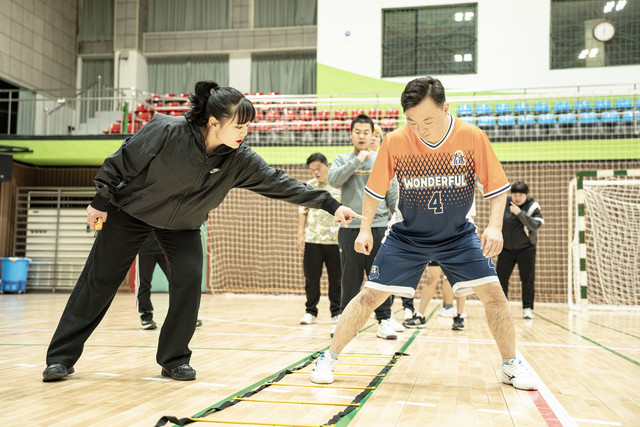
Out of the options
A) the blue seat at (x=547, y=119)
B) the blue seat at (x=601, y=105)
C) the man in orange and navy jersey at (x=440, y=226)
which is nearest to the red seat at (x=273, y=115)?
the blue seat at (x=547, y=119)

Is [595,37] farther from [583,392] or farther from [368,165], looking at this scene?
[583,392]

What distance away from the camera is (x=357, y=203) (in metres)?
5.43

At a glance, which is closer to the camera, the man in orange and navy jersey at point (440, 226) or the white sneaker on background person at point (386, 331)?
the man in orange and navy jersey at point (440, 226)

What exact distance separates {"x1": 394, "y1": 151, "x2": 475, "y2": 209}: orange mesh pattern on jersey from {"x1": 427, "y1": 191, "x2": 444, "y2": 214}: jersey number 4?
0.7 inches

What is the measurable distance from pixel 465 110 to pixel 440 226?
40.6 ft

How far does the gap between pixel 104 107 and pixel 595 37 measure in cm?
1492

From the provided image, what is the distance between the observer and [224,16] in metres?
20.3

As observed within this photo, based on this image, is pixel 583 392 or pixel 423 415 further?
pixel 583 392

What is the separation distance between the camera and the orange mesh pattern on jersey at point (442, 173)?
319 centimetres

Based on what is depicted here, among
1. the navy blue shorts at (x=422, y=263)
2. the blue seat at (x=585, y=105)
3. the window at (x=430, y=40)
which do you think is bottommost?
the navy blue shorts at (x=422, y=263)

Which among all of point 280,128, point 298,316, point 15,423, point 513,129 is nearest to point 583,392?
point 15,423

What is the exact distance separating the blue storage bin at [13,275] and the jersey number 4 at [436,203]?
12.4 meters

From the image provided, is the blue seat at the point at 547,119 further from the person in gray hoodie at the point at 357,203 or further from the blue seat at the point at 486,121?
the person in gray hoodie at the point at 357,203

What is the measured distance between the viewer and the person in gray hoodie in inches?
198
